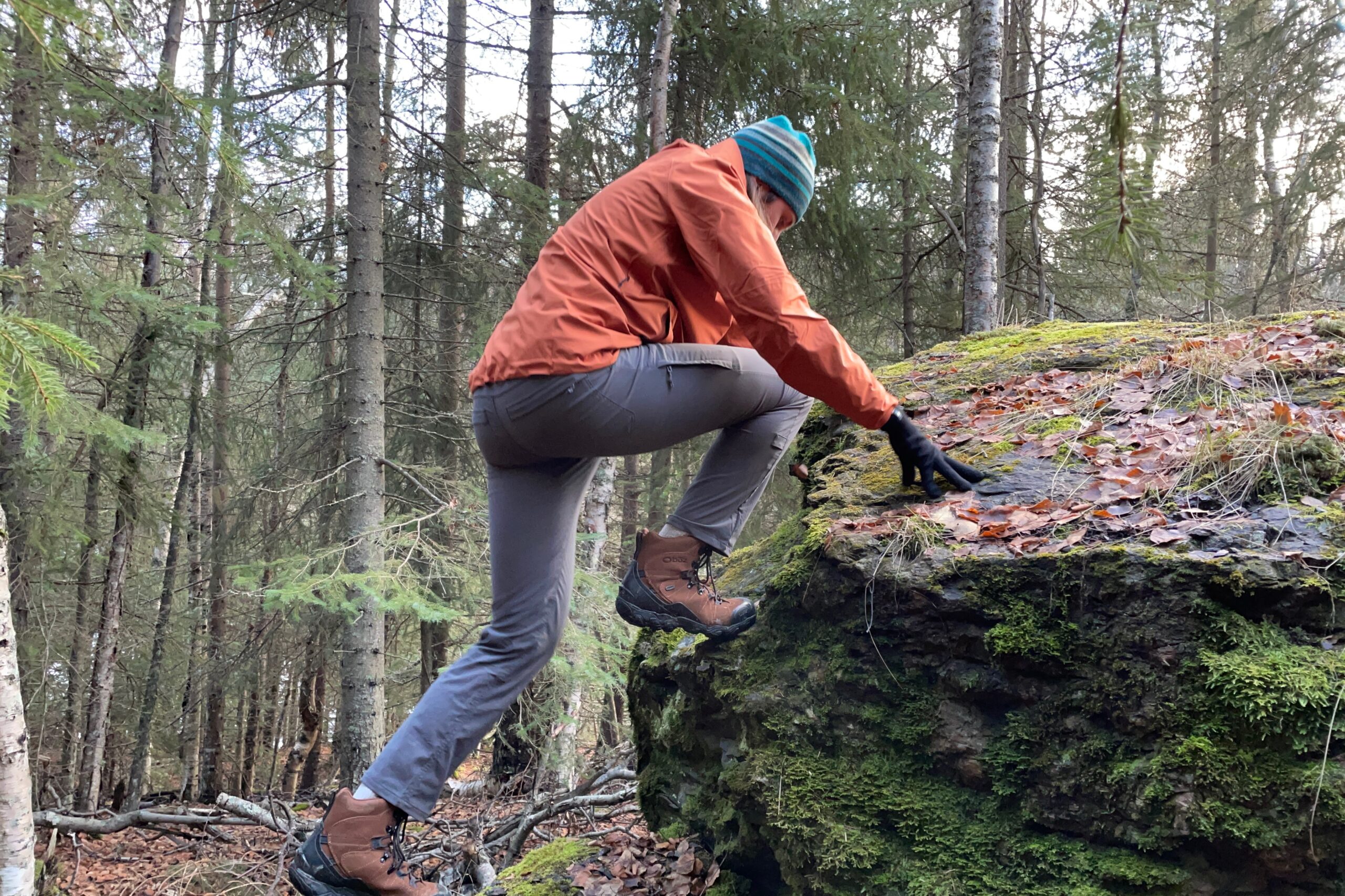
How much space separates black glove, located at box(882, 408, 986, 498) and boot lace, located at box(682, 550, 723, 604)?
729 millimetres

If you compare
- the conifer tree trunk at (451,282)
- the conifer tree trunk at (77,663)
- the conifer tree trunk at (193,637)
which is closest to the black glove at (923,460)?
the conifer tree trunk at (451,282)

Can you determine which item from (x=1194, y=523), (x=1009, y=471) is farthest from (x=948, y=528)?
(x=1194, y=523)

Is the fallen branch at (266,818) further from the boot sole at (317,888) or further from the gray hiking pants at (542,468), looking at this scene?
the gray hiking pants at (542,468)

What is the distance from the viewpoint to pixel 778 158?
241cm

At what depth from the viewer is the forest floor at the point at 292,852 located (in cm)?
303

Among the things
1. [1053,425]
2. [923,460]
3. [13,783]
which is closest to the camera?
[923,460]

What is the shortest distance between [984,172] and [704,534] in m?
5.70

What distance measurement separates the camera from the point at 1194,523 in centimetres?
223

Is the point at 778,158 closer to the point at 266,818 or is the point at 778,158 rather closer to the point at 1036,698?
the point at 1036,698

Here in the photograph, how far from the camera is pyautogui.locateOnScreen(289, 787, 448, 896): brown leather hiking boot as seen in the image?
2199 mm

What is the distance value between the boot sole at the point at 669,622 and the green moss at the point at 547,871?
111cm

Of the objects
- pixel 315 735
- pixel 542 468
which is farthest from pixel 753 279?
pixel 315 735

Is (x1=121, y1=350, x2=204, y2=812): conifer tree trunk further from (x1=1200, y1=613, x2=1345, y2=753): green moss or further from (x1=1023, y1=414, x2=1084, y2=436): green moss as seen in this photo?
(x1=1200, y1=613, x2=1345, y2=753): green moss

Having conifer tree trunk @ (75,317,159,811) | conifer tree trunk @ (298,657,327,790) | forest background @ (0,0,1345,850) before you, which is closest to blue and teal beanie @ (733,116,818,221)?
forest background @ (0,0,1345,850)
